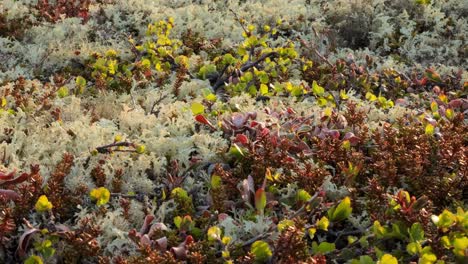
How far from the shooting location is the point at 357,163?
3564 mm

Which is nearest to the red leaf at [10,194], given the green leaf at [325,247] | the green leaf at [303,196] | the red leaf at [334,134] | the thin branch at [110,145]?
the thin branch at [110,145]

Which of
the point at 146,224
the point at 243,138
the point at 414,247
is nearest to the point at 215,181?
the point at 243,138

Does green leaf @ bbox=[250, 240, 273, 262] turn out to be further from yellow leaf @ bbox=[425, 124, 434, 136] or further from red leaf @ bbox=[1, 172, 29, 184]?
yellow leaf @ bbox=[425, 124, 434, 136]

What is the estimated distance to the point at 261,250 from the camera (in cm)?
282

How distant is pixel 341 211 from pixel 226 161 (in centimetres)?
94

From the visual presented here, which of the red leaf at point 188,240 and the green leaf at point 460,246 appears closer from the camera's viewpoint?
the green leaf at point 460,246

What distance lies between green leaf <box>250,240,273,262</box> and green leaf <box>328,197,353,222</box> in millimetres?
510

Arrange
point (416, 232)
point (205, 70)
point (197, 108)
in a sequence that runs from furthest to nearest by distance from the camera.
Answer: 1. point (205, 70)
2. point (197, 108)
3. point (416, 232)

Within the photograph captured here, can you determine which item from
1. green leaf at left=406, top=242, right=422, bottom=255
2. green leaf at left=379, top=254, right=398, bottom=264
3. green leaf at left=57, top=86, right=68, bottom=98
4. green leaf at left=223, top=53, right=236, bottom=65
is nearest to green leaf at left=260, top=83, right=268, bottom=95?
green leaf at left=223, top=53, right=236, bottom=65

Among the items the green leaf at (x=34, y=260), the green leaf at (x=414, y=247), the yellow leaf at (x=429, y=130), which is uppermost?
the yellow leaf at (x=429, y=130)

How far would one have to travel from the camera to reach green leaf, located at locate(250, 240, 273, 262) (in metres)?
2.81

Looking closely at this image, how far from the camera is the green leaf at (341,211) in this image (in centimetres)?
310

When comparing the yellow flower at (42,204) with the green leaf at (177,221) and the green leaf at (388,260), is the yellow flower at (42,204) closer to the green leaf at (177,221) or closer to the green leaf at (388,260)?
the green leaf at (177,221)

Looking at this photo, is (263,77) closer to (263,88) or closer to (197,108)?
(263,88)
